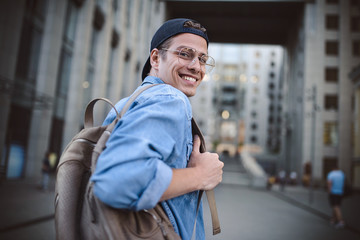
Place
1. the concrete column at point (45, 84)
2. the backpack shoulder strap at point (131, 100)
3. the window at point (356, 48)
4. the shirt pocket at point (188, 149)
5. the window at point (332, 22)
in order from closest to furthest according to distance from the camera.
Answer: the backpack shoulder strap at point (131, 100)
the shirt pocket at point (188, 149)
the concrete column at point (45, 84)
the window at point (356, 48)
the window at point (332, 22)

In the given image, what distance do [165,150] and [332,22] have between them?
140 ft

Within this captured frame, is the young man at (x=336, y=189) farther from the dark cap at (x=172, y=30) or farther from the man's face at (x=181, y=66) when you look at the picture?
the dark cap at (x=172, y=30)

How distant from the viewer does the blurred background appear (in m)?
14.9

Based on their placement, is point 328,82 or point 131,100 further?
point 328,82

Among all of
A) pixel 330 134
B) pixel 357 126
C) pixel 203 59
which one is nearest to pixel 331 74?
pixel 330 134

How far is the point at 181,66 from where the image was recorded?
1.71m

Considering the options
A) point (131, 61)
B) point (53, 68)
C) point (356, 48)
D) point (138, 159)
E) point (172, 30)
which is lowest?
point (138, 159)

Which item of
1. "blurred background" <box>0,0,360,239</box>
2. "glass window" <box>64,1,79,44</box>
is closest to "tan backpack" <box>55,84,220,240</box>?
"blurred background" <box>0,0,360,239</box>

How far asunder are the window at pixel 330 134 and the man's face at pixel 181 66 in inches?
1515

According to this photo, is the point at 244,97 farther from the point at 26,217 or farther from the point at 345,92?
the point at 26,217

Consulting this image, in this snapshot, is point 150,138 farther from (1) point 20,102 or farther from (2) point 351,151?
(2) point 351,151

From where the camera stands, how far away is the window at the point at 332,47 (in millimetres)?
37584

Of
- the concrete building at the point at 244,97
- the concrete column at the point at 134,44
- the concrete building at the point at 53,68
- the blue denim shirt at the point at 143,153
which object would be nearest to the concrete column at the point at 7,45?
the concrete building at the point at 53,68

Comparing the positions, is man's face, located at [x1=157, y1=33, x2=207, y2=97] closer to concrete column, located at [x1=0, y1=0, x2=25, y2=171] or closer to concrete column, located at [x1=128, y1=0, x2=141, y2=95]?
concrete column, located at [x1=0, y1=0, x2=25, y2=171]
